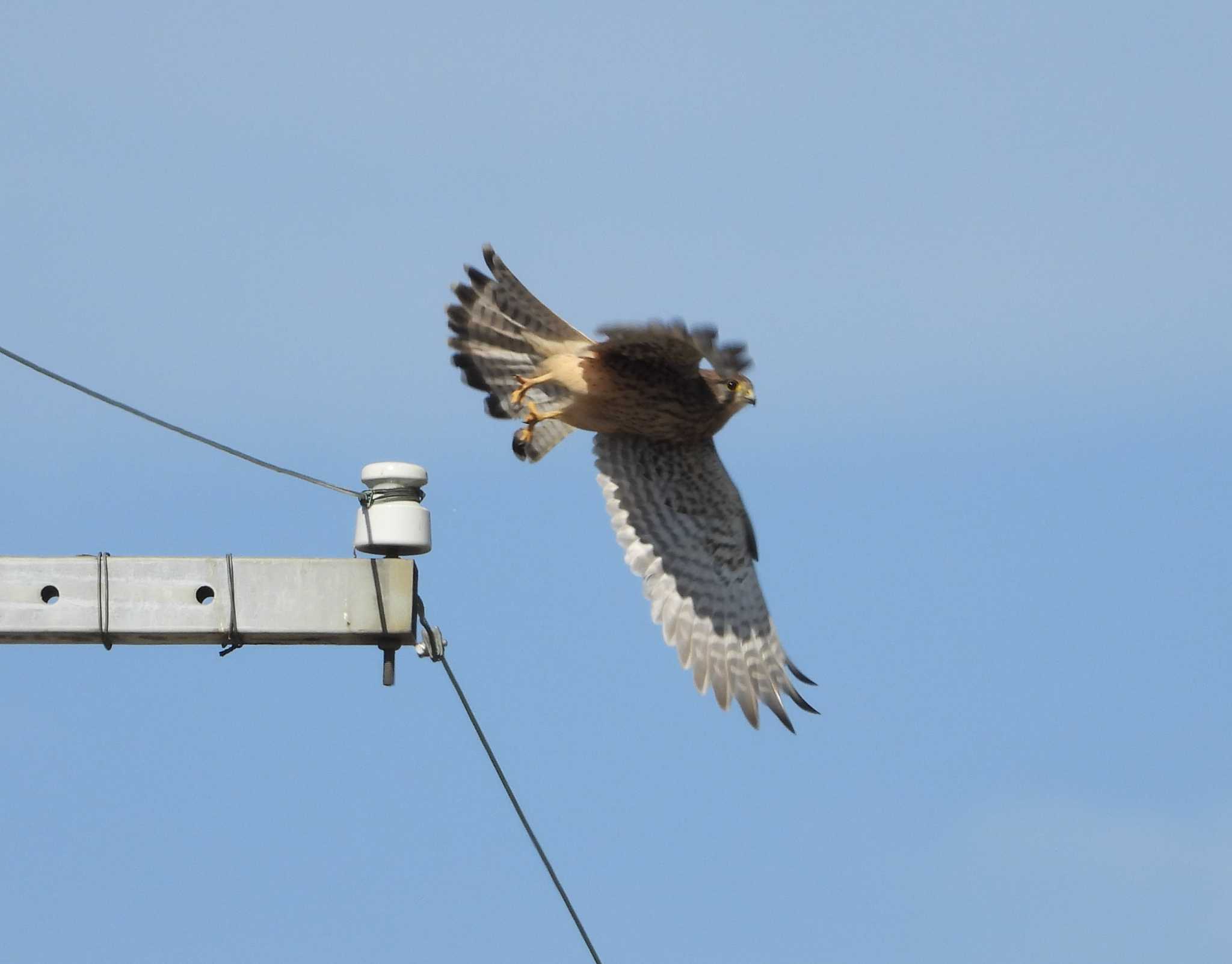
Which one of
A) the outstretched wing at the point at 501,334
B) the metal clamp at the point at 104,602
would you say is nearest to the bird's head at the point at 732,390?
the outstretched wing at the point at 501,334

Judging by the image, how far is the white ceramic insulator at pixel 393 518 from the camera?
542 cm

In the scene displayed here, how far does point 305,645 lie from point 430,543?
1.63 ft

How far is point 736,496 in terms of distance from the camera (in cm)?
991

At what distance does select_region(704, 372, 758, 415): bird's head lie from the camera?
9.17 meters

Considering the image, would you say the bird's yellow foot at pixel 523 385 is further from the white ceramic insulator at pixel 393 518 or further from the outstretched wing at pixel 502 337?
the white ceramic insulator at pixel 393 518

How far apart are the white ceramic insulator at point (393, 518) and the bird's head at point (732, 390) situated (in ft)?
12.7

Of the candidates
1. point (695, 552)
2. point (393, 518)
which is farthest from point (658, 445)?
point (393, 518)

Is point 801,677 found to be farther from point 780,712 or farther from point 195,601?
point 195,601

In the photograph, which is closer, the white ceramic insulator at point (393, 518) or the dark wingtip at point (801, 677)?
the white ceramic insulator at point (393, 518)

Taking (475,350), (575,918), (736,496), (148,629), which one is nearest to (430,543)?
(148,629)

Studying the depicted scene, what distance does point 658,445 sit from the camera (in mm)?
9734

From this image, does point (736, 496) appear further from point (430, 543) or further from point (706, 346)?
point (430, 543)

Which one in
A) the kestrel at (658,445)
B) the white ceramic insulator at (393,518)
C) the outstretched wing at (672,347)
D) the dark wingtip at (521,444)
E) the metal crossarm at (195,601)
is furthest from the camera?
the dark wingtip at (521,444)

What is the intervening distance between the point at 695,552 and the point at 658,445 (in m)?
0.62
